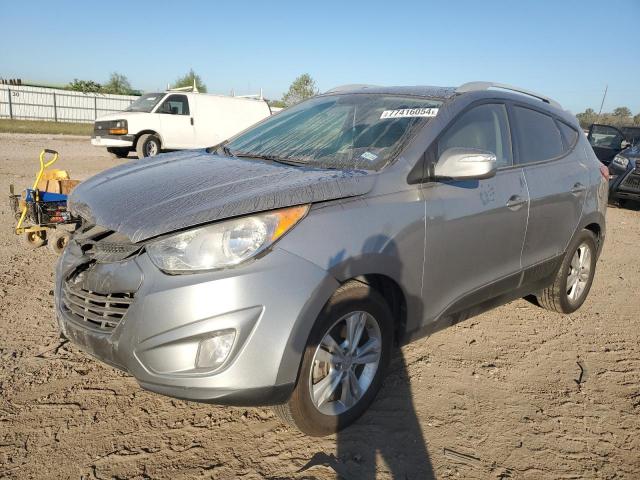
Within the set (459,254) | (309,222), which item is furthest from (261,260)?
(459,254)

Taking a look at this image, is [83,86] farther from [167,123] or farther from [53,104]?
[167,123]

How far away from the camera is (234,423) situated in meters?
2.62

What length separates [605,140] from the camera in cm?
1398

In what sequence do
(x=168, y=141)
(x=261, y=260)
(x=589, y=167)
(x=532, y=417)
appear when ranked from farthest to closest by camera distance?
(x=168, y=141)
(x=589, y=167)
(x=532, y=417)
(x=261, y=260)

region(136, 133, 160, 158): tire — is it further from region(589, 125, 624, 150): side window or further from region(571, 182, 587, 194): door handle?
region(589, 125, 624, 150): side window

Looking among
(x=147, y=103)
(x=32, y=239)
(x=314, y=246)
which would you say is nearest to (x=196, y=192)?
(x=314, y=246)

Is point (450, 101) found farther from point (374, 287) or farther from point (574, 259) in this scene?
point (574, 259)

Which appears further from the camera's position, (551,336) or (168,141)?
(168,141)

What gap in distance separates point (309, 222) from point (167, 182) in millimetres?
838

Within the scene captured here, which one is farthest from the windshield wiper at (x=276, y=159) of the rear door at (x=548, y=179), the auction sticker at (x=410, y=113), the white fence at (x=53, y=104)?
the white fence at (x=53, y=104)

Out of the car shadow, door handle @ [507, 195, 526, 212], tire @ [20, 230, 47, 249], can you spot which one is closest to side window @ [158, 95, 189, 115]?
tire @ [20, 230, 47, 249]

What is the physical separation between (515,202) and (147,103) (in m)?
13.2

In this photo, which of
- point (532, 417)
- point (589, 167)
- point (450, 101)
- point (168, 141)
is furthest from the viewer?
point (168, 141)

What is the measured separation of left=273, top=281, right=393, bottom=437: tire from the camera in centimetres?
231
